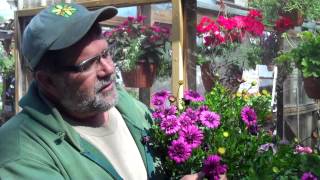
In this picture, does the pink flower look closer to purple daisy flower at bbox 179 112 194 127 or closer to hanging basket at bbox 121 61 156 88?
hanging basket at bbox 121 61 156 88

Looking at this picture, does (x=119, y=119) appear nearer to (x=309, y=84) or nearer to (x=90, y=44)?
(x=90, y=44)

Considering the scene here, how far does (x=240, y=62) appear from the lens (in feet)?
9.31

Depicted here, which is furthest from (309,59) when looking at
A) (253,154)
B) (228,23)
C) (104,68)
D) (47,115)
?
(47,115)

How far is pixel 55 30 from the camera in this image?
5.59 feet

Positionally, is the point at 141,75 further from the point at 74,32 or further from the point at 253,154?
the point at 253,154

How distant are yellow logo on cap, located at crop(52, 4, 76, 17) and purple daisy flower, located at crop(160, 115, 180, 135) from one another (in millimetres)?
528

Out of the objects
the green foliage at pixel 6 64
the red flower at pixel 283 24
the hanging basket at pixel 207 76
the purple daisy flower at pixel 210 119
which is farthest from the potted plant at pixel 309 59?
the green foliage at pixel 6 64

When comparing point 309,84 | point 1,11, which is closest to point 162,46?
point 309,84

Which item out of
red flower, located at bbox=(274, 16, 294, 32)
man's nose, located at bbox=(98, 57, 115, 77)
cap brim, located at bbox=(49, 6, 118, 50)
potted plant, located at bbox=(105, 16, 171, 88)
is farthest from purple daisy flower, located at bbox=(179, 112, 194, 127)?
potted plant, located at bbox=(105, 16, 171, 88)

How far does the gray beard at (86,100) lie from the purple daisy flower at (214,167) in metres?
0.45

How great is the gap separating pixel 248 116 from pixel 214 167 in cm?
27

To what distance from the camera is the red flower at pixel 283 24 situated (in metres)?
2.73

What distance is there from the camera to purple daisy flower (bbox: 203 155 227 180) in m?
1.58

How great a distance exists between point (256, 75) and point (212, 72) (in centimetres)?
26
